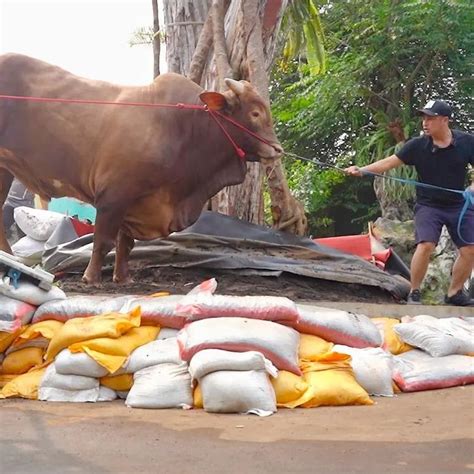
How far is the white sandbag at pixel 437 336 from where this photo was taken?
5141 mm

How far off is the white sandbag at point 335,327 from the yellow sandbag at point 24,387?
56.7 inches

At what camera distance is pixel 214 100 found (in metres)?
6.49

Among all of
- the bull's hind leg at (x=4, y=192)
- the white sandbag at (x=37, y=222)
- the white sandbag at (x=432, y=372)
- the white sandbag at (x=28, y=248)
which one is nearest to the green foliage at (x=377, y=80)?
the white sandbag at (x=37, y=222)

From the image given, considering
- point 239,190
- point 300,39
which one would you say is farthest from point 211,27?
point 300,39

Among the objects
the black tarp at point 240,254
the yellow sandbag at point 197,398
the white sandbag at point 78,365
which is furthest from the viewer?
the black tarp at point 240,254

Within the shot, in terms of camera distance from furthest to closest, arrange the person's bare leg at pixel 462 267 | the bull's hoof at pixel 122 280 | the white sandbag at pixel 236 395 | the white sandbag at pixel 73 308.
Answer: the bull's hoof at pixel 122 280 < the person's bare leg at pixel 462 267 < the white sandbag at pixel 73 308 < the white sandbag at pixel 236 395

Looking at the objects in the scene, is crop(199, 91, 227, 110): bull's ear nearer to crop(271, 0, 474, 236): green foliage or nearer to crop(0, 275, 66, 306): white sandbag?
crop(0, 275, 66, 306): white sandbag

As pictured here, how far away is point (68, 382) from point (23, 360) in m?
0.47

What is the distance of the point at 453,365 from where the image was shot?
5.07 meters

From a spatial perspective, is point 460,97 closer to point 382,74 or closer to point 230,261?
point 382,74

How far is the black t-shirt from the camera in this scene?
6.57 meters

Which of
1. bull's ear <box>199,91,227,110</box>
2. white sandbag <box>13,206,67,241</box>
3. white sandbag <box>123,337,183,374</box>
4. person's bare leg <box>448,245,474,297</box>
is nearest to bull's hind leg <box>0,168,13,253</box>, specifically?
white sandbag <box>13,206,67,241</box>

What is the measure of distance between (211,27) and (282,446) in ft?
17.8

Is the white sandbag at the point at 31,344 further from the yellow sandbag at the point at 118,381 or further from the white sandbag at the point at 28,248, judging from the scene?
the white sandbag at the point at 28,248
